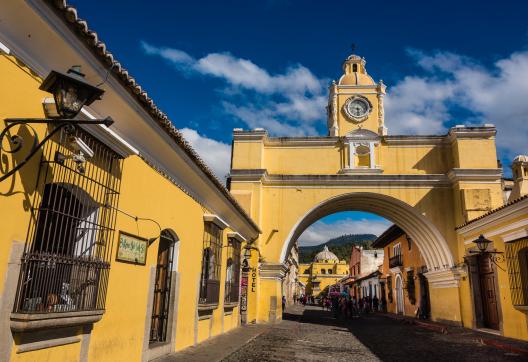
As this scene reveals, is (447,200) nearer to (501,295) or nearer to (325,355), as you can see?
(501,295)

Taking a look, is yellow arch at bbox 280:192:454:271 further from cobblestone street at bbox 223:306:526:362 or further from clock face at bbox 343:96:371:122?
cobblestone street at bbox 223:306:526:362

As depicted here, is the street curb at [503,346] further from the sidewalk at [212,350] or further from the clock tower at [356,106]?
the clock tower at [356,106]

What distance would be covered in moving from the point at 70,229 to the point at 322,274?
228 ft

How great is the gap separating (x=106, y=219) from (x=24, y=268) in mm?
1427

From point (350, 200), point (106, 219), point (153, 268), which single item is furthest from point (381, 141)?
point (106, 219)

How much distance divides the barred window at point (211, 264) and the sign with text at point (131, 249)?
10.3 ft

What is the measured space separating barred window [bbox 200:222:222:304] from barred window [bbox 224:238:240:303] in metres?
1.22

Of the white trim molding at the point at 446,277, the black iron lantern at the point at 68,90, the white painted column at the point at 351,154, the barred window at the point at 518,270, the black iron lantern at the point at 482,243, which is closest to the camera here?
the black iron lantern at the point at 68,90

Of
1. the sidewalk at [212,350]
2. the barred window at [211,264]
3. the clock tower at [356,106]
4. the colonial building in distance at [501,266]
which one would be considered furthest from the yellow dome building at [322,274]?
the sidewalk at [212,350]

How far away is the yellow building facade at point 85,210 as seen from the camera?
356 centimetres

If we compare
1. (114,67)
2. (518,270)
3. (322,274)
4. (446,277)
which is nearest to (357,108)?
(446,277)

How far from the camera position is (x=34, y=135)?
151 inches

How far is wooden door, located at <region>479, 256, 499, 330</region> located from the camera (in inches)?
543

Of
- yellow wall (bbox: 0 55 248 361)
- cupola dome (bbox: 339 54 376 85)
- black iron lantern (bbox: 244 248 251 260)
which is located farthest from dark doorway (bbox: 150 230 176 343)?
cupola dome (bbox: 339 54 376 85)
